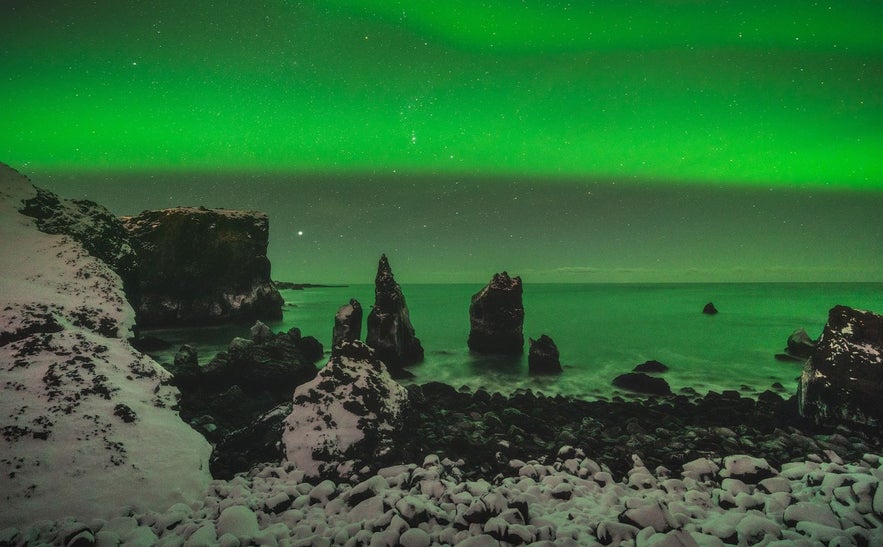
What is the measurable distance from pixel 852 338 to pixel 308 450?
547 inches

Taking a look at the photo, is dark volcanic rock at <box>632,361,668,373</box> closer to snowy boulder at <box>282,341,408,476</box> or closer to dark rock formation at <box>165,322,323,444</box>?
snowy boulder at <box>282,341,408,476</box>

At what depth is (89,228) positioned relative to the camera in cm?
1221

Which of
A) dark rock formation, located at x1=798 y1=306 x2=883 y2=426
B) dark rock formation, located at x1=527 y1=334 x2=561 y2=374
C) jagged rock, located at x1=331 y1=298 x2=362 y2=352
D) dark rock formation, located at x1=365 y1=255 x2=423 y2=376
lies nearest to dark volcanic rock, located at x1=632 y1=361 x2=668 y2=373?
dark rock formation, located at x1=527 y1=334 x2=561 y2=374

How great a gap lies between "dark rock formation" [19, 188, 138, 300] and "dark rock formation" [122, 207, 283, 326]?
32.6m

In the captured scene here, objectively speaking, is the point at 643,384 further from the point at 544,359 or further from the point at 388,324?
the point at 388,324

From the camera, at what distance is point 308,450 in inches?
288

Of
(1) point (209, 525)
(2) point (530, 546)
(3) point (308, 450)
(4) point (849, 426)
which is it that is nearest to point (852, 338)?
(4) point (849, 426)

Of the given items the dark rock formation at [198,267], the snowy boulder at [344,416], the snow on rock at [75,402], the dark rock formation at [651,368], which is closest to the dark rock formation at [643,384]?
the dark rock formation at [651,368]

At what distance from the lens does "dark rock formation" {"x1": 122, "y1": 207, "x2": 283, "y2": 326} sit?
134 ft

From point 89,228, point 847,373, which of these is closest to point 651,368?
point 847,373

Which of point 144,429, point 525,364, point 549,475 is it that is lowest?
point 525,364

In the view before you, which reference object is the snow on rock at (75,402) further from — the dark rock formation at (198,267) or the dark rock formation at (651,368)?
the dark rock formation at (198,267)

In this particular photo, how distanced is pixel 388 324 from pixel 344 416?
12834 mm

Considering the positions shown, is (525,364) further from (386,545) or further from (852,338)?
(386,545)
